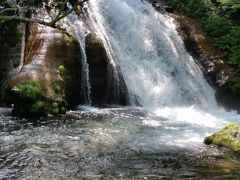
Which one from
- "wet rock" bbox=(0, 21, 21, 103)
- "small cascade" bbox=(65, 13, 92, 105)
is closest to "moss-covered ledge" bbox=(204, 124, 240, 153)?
"small cascade" bbox=(65, 13, 92, 105)

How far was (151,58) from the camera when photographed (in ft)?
61.5

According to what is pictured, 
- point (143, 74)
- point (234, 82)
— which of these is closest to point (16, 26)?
point (143, 74)

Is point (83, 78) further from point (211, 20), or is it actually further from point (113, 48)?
point (211, 20)

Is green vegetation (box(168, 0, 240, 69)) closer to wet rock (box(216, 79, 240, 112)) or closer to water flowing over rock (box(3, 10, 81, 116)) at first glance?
wet rock (box(216, 79, 240, 112))

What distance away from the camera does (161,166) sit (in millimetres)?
8945

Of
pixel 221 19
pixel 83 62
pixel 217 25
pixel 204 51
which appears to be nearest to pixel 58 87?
pixel 83 62

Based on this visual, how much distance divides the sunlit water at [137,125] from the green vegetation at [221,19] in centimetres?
149

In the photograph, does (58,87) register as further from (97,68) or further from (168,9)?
(168,9)

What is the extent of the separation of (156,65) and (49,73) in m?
5.72

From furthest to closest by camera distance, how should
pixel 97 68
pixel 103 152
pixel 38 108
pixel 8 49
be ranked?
pixel 97 68, pixel 8 49, pixel 38 108, pixel 103 152

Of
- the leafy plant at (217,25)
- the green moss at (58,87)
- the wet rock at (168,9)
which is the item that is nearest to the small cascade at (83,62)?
the green moss at (58,87)

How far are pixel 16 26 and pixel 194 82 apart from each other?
747cm

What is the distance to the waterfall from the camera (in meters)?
17.4

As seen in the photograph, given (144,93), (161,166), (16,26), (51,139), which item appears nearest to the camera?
(161,166)
